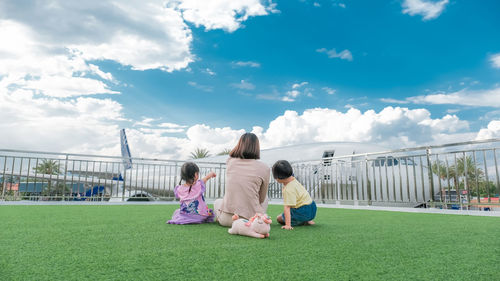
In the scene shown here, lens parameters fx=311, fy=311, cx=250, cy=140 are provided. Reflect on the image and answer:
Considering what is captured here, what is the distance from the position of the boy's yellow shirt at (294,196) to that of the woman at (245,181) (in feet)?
0.65

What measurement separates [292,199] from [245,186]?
459mm

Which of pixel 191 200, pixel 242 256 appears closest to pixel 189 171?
pixel 191 200

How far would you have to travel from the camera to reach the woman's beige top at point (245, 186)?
2596 mm

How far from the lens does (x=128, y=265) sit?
1.27 metres

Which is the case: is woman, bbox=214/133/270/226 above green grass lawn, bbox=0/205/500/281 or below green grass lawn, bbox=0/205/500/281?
above

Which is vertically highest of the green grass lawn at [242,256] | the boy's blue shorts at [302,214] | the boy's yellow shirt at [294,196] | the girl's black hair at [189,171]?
the girl's black hair at [189,171]

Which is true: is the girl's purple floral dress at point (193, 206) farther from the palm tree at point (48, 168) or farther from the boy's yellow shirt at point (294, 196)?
the palm tree at point (48, 168)

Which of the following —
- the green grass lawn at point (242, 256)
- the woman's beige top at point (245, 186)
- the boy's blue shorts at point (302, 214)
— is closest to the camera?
the green grass lawn at point (242, 256)

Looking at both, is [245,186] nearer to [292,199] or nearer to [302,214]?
[292,199]

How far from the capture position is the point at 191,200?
299 cm

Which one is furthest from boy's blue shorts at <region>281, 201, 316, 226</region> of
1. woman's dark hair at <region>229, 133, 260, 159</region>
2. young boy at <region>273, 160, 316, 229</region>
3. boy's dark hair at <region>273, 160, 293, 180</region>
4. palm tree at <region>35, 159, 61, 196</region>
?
palm tree at <region>35, 159, 61, 196</region>

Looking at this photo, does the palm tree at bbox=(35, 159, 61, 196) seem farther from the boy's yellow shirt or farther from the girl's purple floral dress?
the boy's yellow shirt

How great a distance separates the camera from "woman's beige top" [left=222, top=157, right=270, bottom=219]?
260cm

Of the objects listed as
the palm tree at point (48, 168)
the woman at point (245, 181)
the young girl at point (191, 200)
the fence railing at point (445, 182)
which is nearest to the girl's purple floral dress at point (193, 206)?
the young girl at point (191, 200)
